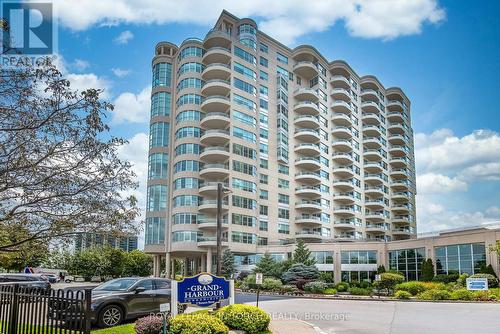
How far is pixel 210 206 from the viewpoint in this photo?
54.7m

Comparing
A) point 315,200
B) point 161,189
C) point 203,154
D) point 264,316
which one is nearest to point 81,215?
point 264,316

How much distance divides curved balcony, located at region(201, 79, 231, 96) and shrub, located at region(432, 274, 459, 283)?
34649 millimetres

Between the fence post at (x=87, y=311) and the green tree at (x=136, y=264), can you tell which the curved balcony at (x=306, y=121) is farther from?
the fence post at (x=87, y=311)

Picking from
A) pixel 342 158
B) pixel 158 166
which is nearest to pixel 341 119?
pixel 342 158

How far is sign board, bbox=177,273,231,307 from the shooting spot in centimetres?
1313

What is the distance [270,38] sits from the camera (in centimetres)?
6981

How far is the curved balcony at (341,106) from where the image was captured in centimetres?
7744

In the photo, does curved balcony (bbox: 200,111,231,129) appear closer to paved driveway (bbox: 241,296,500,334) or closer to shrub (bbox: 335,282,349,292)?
shrub (bbox: 335,282,349,292)

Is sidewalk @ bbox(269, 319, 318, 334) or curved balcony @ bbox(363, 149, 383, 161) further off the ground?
curved balcony @ bbox(363, 149, 383, 161)

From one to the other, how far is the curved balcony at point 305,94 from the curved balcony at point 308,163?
10.4 metres

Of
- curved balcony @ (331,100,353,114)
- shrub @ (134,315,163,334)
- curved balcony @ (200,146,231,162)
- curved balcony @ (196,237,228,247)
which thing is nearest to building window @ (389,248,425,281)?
curved balcony @ (196,237,228,247)

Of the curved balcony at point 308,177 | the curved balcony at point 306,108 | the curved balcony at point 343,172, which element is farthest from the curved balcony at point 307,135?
the curved balcony at point 343,172

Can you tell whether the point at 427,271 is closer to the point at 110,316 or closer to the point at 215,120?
the point at 215,120

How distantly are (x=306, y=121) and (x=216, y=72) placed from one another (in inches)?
717
